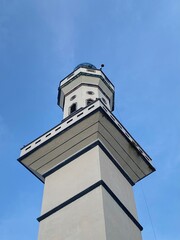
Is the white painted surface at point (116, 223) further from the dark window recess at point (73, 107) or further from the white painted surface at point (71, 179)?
the dark window recess at point (73, 107)

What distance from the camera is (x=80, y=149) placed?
43.2ft

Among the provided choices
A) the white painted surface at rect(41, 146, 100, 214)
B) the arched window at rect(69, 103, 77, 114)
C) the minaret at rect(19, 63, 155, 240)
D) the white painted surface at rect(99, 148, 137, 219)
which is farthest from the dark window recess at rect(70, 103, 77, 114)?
the white painted surface at rect(99, 148, 137, 219)

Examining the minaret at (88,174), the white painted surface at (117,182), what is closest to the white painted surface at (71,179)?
the minaret at (88,174)

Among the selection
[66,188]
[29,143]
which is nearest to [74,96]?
[29,143]

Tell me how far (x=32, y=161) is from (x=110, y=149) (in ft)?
8.39

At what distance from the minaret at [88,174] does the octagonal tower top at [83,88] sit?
3.00 meters

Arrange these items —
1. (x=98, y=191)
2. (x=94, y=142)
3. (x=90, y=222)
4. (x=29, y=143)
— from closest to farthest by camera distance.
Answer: (x=90, y=222)
(x=98, y=191)
(x=94, y=142)
(x=29, y=143)

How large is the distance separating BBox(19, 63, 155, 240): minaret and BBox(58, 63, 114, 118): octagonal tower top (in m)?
3.00

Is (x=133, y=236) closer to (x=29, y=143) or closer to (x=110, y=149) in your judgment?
(x=110, y=149)

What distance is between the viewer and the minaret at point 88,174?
1062 cm

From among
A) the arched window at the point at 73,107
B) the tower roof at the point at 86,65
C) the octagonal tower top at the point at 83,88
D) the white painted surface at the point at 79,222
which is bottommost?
A: the white painted surface at the point at 79,222

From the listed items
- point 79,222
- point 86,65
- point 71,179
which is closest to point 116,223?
point 79,222

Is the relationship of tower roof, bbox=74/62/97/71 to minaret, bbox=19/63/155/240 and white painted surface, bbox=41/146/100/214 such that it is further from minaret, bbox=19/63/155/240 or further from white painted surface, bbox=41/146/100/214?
white painted surface, bbox=41/146/100/214

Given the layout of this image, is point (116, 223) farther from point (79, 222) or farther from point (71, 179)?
point (71, 179)
